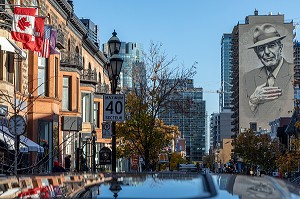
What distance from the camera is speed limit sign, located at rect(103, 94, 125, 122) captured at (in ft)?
63.6

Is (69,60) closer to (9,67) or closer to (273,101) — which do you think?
(9,67)

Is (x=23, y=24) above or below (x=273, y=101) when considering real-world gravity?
above

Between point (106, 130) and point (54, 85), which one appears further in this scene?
point (54, 85)

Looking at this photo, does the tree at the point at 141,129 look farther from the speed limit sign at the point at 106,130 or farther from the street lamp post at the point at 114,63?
the street lamp post at the point at 114,63

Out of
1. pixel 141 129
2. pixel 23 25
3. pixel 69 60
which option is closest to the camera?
pixel 23 25

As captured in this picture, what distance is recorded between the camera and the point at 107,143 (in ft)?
182

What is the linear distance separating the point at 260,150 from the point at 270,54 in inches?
2533

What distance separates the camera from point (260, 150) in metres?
73.7

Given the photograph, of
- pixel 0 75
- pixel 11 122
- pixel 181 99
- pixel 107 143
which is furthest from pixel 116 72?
pixel 107 143

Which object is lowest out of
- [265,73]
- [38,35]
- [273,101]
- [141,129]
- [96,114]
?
[141,129]

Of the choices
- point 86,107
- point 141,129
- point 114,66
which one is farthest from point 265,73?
point 114,66

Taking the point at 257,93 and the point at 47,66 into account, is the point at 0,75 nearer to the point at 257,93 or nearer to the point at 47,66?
the point at 47,66

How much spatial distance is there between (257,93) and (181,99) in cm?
10260

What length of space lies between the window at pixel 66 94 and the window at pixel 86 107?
470cm
